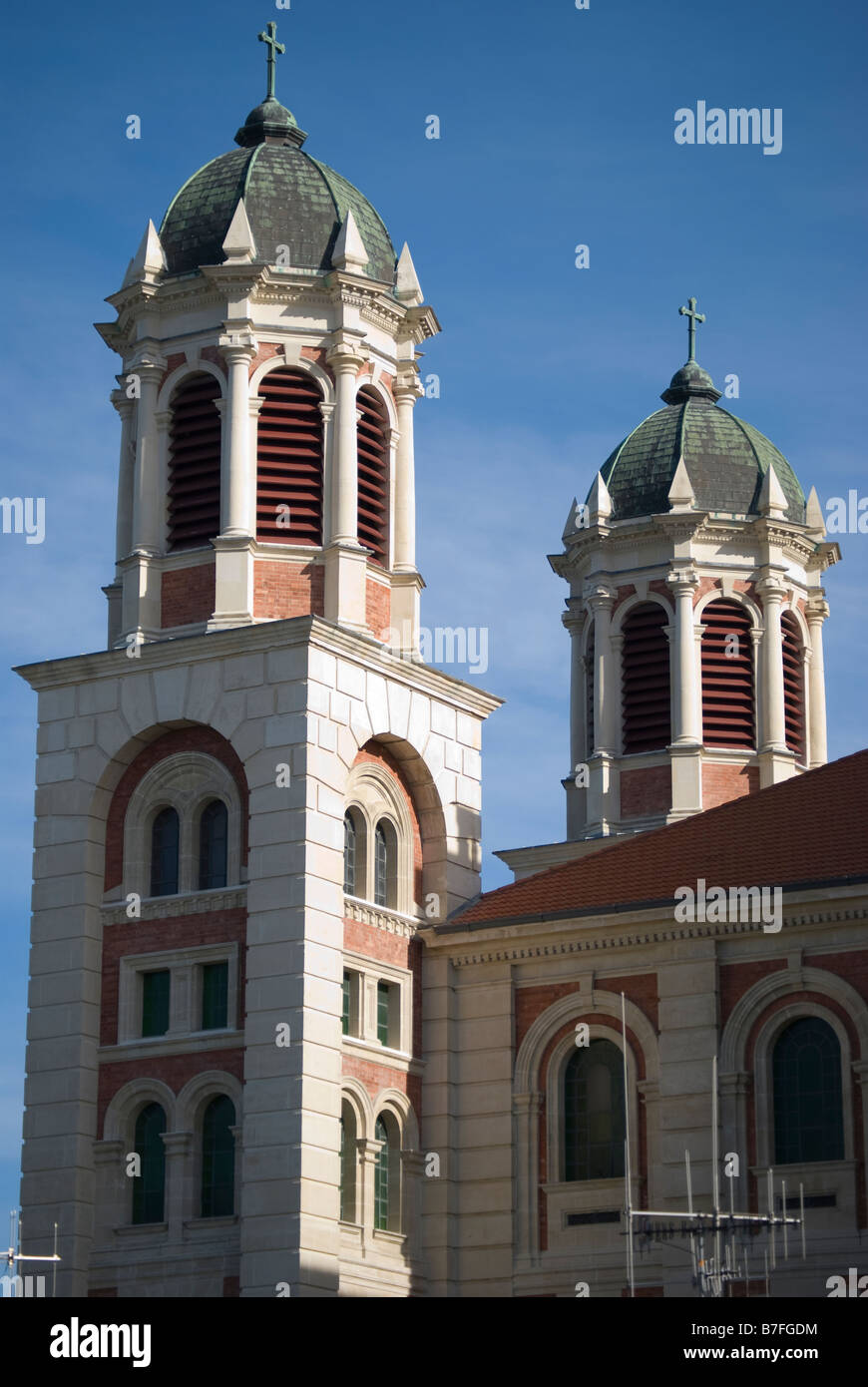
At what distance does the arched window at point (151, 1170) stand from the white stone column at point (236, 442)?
1009cm

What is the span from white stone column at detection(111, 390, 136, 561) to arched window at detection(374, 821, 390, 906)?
6.82 meters

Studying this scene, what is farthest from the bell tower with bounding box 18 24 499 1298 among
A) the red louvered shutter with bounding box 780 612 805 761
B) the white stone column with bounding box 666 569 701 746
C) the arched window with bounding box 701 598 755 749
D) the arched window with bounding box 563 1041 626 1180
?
the red louvered shutter with bounding box 780 612 805 761

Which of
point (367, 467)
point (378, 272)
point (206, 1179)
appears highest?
point (378, 272)

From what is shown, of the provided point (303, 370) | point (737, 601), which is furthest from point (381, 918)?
point (737, 601)

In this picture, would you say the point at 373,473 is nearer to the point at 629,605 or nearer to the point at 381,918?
the point at 381,918

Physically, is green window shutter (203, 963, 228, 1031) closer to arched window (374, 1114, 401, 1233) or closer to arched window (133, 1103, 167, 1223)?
arched window (133, 1103, 167, 1223)

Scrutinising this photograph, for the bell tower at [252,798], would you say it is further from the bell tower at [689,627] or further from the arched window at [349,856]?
the bell tower at [689,627]

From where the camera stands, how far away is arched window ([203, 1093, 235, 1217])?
43.3 meters

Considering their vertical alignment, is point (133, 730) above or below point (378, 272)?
below
